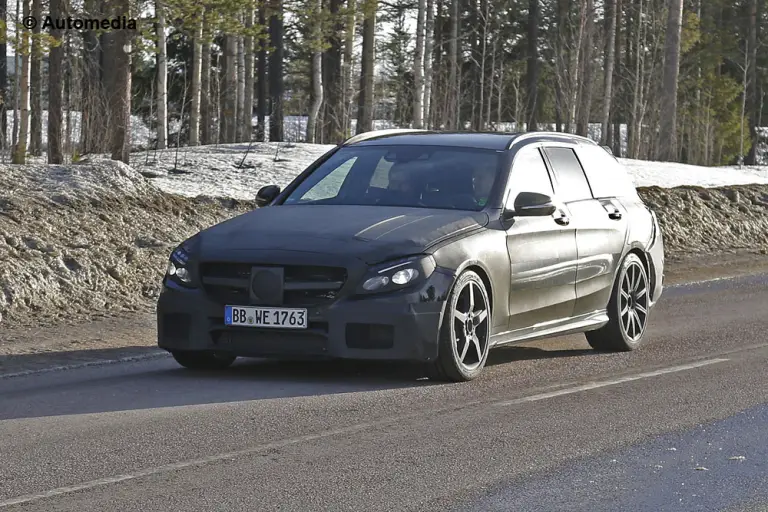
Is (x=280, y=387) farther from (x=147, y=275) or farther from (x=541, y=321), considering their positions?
(x=147, y=275)

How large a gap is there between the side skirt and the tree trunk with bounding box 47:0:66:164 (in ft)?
35.8

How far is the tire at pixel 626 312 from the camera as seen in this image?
1097 cm

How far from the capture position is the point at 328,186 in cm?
1020

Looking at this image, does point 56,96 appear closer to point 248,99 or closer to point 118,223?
point 118,223

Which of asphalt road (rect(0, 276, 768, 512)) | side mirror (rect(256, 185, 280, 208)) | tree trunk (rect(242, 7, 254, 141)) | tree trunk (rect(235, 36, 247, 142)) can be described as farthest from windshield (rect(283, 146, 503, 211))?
tree trunk (rect(242, 7, 254, 141))

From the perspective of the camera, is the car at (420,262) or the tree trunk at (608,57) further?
the tree trunk at (608,57)

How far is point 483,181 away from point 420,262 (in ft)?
4.49

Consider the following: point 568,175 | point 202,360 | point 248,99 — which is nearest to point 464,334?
point 202,360

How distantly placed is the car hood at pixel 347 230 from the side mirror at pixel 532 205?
12.2 inches

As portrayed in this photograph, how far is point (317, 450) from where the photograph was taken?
6871 mm

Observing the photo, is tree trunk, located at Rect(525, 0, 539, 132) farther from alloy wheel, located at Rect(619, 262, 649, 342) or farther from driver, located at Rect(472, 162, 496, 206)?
driver, located at Rect(472, 162, 496, 206)

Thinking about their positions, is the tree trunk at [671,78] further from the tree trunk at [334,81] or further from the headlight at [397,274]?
the headlight at [397,274]

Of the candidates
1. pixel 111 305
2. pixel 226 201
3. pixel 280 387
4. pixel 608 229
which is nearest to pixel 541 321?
pixel 608 229

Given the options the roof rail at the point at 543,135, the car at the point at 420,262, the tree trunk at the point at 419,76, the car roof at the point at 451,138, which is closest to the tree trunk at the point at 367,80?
the tree trunk at the point at 419,76
